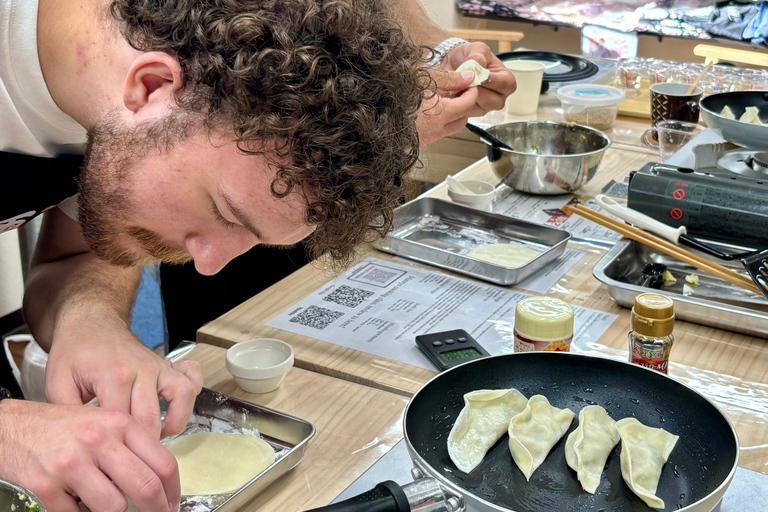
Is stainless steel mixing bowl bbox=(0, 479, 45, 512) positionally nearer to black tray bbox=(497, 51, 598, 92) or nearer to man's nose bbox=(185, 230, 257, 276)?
man's nose bbox=(185, 230, 257, 276)

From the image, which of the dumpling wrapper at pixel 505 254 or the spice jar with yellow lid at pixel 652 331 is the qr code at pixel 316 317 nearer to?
the dumpling wrapper at pixel 505 254

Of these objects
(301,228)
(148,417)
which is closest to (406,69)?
(301,228)

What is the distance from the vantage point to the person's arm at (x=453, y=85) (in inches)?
69.0

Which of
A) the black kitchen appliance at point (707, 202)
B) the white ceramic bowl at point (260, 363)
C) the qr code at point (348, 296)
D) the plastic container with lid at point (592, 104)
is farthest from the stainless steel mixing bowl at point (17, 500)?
the plastic container with lid at point (592, 104)

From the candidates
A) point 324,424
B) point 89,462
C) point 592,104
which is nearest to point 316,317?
point 324,424

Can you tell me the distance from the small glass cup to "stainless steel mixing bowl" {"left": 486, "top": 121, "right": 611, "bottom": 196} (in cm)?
23

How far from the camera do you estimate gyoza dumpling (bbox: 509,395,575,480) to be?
108 cm

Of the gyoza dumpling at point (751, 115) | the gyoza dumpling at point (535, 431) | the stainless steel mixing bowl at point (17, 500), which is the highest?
the stainless steel mixing bowl at point (17, 500)

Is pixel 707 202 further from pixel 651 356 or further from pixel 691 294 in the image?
pixel 651 356

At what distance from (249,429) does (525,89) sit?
6.05 feet

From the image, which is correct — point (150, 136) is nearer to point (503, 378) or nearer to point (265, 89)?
point (265, 89)

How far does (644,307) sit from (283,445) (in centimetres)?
60

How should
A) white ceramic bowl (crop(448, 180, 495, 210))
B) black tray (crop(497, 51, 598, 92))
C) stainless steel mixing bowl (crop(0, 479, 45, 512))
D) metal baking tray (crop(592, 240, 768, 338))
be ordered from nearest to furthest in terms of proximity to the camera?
stainless steel mixing bowl (crop(0, 479, 45, 512)), metal baking tray (crop(592, 240, 768, 338)), white ceramic bowl (crop(448, 180, 495, 210)), black tray (crop(497, 51, 598, 92))

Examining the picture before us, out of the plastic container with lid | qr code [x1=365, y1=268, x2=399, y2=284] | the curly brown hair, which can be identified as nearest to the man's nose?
the curly brown hair
